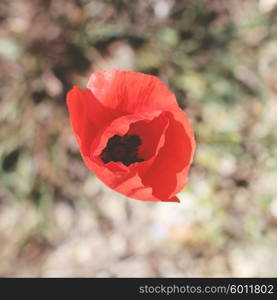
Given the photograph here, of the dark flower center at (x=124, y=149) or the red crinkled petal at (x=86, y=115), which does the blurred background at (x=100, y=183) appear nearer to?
the dark flower center at (x=124, y=149)

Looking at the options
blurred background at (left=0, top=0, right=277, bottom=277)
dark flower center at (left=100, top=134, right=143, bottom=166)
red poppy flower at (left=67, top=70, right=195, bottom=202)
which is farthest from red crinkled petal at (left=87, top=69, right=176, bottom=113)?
blurred background at (left=0, top=0, right=277, bottom=277)

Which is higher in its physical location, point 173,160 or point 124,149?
point 173,160

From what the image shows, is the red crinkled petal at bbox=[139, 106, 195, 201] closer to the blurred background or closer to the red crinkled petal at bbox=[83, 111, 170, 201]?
the red crinkled petal at bbox=[83, 111, 170, 201]

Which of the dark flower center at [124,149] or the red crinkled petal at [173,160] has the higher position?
the red crinkled petal at [173,160]

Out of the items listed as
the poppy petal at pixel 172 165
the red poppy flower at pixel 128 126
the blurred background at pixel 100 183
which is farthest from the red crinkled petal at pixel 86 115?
the blurred background at pixel 100 183

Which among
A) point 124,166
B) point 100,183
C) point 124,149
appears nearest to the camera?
point 124,166

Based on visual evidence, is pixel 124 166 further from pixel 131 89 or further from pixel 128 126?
pixel 131 89

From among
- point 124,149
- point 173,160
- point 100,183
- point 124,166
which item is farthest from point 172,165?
point 100,183
